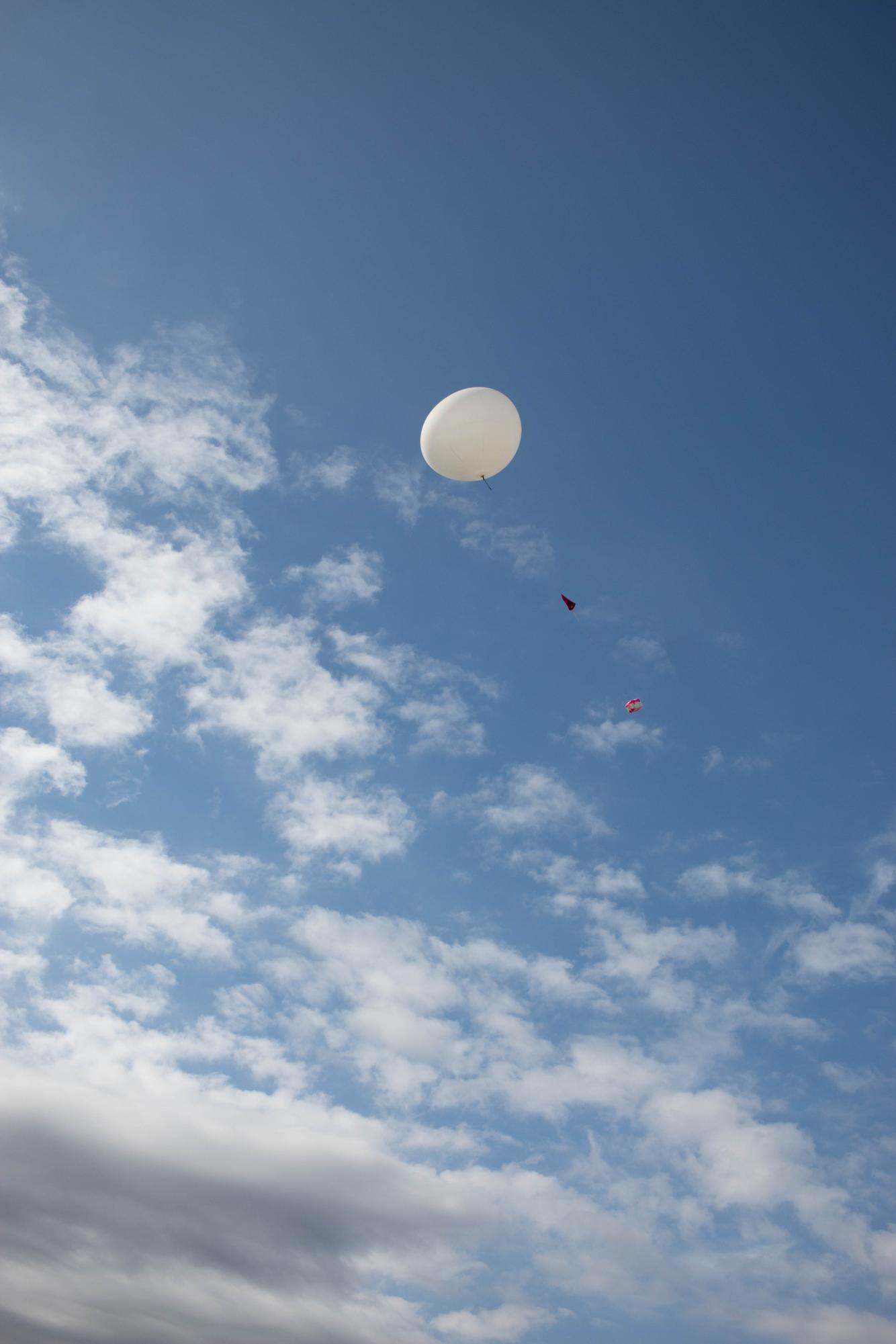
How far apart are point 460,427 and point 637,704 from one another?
19.0 meters

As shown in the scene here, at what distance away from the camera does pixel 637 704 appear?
47219mm

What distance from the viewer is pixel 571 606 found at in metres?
43.1

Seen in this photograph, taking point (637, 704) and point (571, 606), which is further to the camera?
point (637, 704)

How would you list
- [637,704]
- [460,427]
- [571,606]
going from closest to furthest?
[460,427], [571,606], [637,704]

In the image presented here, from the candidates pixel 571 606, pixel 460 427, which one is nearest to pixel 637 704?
pixel 571 606

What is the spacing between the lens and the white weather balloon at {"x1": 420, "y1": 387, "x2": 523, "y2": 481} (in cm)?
3731

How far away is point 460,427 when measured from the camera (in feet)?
122

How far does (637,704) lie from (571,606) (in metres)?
7.87

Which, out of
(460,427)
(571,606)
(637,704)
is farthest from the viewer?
(637,704)

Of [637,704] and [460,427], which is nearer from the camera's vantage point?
[460,427]

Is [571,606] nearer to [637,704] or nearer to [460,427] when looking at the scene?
[637,704]

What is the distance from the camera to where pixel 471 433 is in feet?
122

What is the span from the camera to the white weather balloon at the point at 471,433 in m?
37.3

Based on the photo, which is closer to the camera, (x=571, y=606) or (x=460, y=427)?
(x=460, y=427)
